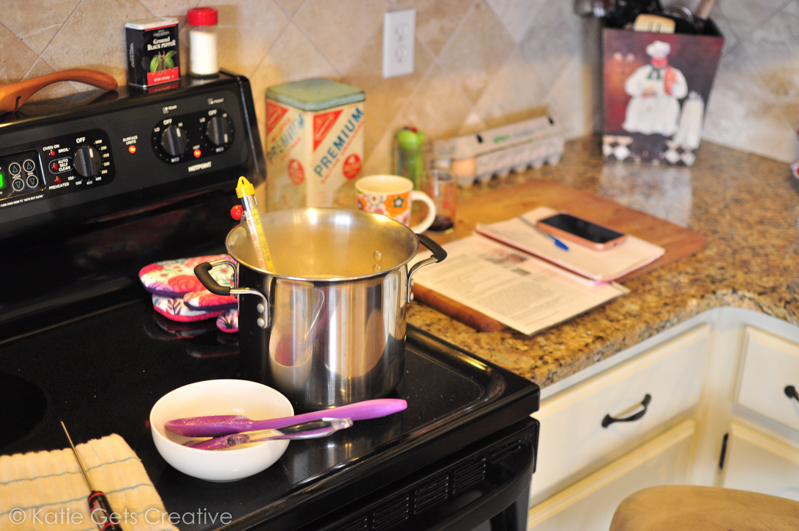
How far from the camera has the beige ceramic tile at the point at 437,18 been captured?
1.43 metres

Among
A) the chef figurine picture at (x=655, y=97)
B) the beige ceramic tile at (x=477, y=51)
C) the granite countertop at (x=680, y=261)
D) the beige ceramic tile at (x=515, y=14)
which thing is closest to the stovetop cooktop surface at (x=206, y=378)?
the granite countertop at (x=680, y=261)

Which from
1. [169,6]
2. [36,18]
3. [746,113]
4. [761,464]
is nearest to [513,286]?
[761,464]

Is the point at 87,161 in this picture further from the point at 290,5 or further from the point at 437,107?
the point at 437,107

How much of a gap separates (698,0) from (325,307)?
147 cm

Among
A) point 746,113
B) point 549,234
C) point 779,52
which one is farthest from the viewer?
point 746,113

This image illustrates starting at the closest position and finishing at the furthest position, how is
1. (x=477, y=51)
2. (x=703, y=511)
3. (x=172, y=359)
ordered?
(x=172, y=359)
(x=703, y=511)
(x=477, y=51)

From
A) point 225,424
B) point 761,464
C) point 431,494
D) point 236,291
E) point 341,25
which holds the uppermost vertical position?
point 341,25

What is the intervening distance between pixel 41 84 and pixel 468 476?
0.71m

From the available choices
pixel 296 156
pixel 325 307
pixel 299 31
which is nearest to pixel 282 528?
pixel 325 307

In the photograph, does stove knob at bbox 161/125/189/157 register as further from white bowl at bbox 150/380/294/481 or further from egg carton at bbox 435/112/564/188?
egg carton at bbox 435/112/564/188

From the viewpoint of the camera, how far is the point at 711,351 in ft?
4.20

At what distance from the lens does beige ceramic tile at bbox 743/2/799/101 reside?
5.38 ft

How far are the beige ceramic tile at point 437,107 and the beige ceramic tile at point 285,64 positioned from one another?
0.25 m

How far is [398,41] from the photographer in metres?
1.41
